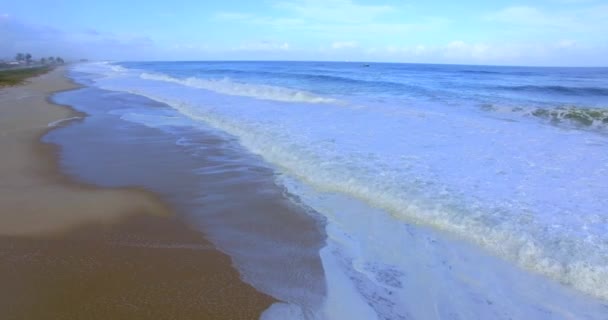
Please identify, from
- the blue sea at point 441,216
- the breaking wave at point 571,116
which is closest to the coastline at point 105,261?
the blue sea at point 441,216

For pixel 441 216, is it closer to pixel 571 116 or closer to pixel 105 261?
pixel 105 261

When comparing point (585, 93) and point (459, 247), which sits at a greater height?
point (585, 93)

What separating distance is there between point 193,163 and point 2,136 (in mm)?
5587

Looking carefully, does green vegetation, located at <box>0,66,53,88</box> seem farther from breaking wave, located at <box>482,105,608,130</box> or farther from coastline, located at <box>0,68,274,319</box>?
breaking wave, located at <box>482,105,608,130</box>

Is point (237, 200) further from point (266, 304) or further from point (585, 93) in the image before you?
point (585, 93)

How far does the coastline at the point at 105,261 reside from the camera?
10.4 ft

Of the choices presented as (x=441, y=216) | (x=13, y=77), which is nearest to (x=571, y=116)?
Result: (x=441, y=216)

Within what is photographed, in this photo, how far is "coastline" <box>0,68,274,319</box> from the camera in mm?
3158

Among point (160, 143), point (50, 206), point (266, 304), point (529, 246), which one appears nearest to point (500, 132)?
point (529, 246)

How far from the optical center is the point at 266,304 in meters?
3.25

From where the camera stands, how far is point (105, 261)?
3871mm

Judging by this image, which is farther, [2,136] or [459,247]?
[2,136]

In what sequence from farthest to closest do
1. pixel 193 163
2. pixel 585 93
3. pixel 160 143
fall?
pixel 585 93
pixel 160 143
pixel 193 163

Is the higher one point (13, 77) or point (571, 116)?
point (13, 77)
